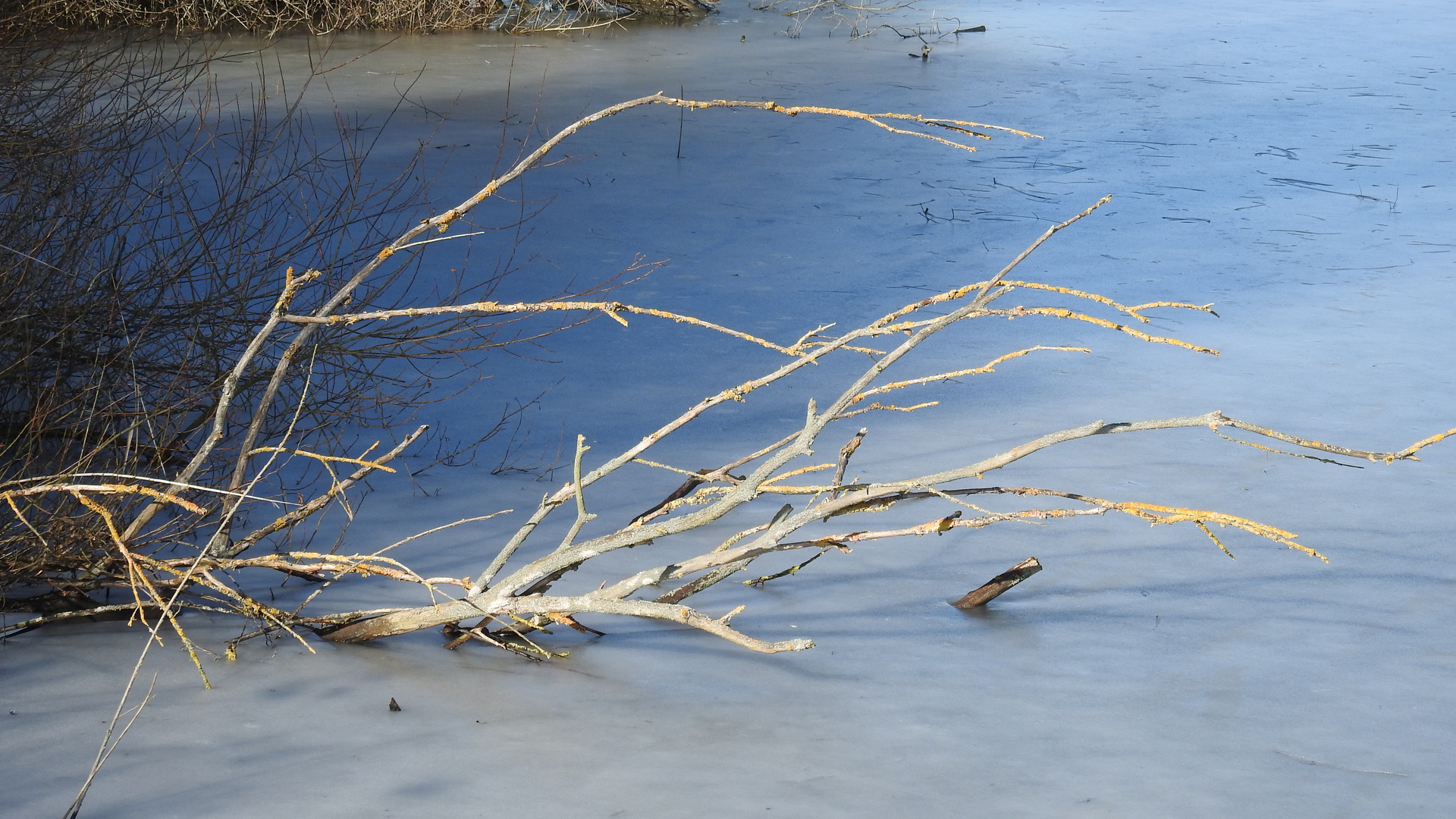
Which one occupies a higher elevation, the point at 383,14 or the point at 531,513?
the point at 383,14

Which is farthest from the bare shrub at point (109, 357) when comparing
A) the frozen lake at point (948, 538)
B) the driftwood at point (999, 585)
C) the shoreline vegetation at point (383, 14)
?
the shoreline vegetation at point (383, 14)

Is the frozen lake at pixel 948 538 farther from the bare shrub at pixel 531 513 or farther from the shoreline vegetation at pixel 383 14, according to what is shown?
the shoreline vegetation at pixel 383 14

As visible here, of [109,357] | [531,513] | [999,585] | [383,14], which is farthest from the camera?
[383,14]

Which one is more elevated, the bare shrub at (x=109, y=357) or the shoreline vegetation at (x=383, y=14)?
the shoreline vegetation at (x=383, y=14)

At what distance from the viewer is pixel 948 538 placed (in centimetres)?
288

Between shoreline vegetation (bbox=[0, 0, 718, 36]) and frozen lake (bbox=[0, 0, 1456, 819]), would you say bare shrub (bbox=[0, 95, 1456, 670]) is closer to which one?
frozen lake (bbox=[0, 0, 1456, 819])

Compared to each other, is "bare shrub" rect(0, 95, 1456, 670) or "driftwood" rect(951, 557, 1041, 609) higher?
"bare shrub" rect(0, 95, 1456, 670)

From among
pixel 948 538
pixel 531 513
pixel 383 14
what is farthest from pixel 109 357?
pixel 383 14

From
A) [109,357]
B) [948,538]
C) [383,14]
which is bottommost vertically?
[948,538]

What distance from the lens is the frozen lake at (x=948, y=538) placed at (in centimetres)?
183

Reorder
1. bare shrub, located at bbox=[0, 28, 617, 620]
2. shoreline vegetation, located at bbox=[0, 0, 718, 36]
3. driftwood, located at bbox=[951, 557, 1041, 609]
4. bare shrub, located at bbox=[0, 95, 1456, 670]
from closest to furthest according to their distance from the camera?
1. bare shrub, located at bbox=[0, 95, 1456, 670]
2. bare shrub, located at bbox=[0, 28, 617, 620]
3. driftwood, located at bbox=[951, 557, 1041, 609]
4. shoreline vegetation, located at bbox=[0, 0, 718, 36]

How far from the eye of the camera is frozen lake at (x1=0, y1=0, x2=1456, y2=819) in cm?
183

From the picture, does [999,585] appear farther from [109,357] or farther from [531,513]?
[109,357]

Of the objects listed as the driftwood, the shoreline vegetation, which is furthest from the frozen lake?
the shoreline vegetation
